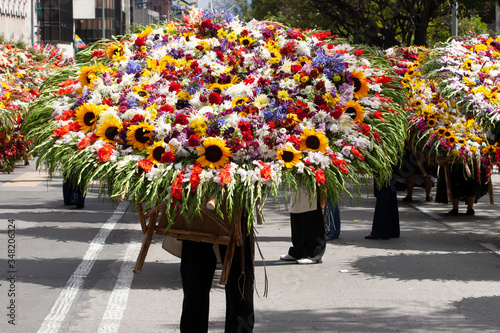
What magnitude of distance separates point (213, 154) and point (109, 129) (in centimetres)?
74

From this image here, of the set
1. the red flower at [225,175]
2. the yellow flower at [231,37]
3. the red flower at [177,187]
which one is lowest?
the red flower at [177,187]

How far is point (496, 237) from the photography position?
11.5m

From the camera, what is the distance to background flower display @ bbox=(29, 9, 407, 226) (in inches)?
198

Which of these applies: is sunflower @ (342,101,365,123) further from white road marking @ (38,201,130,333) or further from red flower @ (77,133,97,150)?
white road marking @ (38,201,130,333)

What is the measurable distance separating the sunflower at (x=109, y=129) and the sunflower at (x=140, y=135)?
0.12m

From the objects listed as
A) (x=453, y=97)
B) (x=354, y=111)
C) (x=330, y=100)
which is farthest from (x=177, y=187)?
(x=453, y=97)

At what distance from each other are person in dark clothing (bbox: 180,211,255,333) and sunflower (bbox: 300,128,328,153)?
59 centimetres

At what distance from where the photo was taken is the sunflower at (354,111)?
17.9 ft

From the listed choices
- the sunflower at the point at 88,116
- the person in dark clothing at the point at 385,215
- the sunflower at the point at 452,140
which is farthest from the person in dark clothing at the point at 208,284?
the sunflower at the point at 452,140

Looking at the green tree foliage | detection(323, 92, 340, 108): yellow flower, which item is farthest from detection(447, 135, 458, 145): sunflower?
the green tree foliage

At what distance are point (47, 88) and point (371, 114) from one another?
2.41 metres

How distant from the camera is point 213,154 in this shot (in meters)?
5.05

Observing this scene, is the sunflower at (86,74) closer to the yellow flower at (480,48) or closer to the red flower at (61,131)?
the red flower at (61,131)

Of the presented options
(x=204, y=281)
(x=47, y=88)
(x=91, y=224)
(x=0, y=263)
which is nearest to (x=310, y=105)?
(x=204, y=281)
